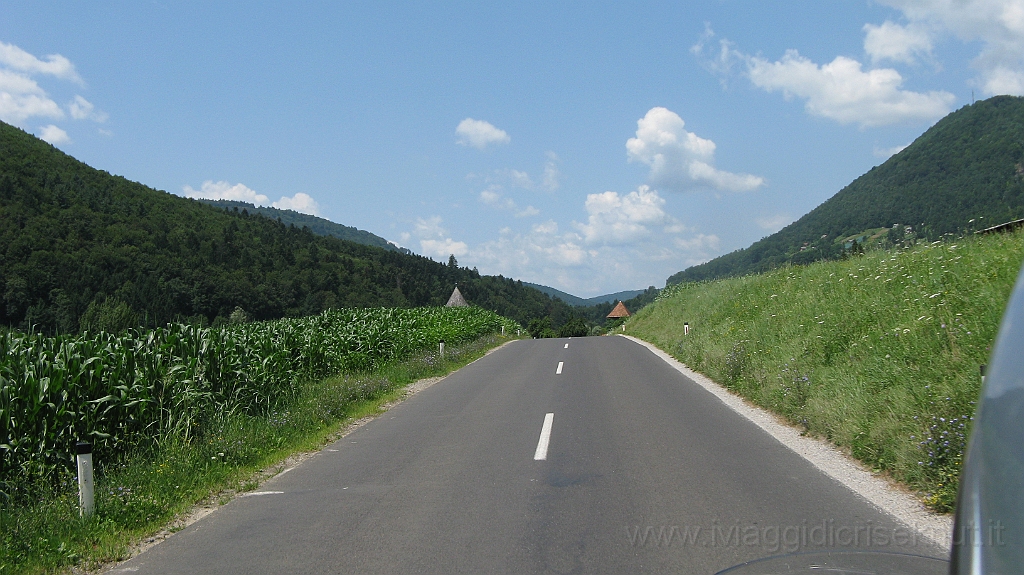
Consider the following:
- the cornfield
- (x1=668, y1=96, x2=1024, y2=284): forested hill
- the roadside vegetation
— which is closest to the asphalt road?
the roadside vegetation

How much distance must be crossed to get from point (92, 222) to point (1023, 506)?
205ft

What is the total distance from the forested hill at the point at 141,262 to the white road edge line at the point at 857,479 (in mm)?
10230

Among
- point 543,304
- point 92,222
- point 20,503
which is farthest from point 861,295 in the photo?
point 543,304

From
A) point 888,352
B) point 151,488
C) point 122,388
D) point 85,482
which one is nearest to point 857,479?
point 888,352

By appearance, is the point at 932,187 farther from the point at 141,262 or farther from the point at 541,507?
the point at 141,262

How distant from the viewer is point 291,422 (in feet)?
33.8

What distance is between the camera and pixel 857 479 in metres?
6.41

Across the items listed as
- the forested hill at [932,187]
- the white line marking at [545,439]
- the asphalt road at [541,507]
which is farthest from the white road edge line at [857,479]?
the forested hill at [932,187]

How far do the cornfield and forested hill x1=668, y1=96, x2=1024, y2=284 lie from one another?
20.1 metres

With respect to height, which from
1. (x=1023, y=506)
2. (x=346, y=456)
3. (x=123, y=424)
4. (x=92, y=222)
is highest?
(x=92, y=222)

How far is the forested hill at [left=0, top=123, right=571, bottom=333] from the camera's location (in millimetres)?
28625

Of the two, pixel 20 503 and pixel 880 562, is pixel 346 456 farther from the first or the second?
pixel 880 562

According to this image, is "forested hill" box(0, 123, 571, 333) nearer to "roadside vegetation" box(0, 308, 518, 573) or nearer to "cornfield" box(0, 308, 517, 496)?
"cornfield" box(0, 308, 517, 496)

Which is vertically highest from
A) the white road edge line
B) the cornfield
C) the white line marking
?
the cornfield
